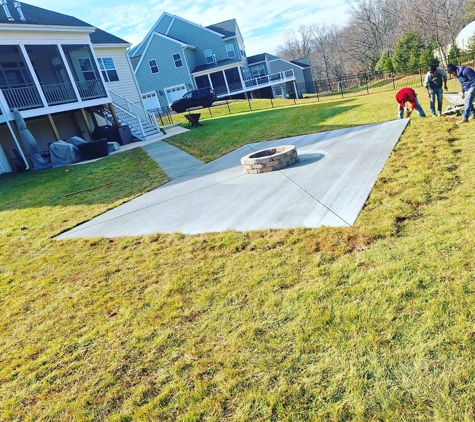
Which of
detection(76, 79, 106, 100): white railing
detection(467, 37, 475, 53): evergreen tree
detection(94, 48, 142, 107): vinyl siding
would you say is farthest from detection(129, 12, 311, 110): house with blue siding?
Result: detection(76, 79, 106, 100): white railing

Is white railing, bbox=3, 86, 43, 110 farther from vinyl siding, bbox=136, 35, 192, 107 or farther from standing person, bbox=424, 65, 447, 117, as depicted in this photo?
vinyl siding, bbox=136, 35, 192, 107

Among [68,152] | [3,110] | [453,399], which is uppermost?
[3,110]

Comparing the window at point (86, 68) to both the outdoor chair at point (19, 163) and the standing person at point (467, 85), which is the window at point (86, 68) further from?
the standing person at point (467, 85)

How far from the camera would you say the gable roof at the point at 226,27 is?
34409 mm

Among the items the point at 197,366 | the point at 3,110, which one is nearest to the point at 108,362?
the point at 197,366

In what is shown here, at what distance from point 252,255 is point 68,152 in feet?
40.7

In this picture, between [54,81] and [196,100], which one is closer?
[54,81]

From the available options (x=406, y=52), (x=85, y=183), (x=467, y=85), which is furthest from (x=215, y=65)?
(x=467, y=85)

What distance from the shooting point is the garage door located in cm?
3412

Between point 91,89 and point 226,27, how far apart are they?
23.6 meters

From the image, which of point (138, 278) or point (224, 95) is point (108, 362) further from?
point (224, 95)

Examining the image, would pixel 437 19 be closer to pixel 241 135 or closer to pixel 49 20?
pixel 241 135

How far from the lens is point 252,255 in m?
3.69

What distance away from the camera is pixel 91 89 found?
16641 mm
